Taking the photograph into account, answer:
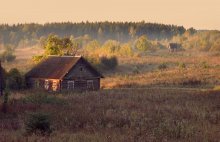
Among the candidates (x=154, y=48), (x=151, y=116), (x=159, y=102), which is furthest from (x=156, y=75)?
(x=154, y=48)

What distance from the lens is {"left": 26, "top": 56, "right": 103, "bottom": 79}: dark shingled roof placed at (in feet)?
184

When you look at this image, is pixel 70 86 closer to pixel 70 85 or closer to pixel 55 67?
pixel 70 85

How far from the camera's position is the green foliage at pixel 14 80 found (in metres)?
55.7

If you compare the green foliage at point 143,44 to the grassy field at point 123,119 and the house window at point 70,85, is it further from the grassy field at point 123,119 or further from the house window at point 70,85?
the grassy field at point 123,119

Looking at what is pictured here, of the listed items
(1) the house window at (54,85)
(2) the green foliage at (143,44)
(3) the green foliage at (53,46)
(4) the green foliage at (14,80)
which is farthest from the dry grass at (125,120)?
(2) the green foliage at (143,44)

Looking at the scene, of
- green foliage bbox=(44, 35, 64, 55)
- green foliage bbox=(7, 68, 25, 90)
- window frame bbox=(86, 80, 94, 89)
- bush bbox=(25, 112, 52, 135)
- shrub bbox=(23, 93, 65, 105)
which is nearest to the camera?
bush bbox=(25, 112, 52, 135)

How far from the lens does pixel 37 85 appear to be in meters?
57.9

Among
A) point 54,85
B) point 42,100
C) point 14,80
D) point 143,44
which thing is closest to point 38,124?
point 42,100

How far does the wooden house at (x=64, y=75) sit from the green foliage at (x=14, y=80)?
4.81 feet

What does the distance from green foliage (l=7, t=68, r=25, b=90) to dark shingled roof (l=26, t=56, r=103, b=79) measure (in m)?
1.71

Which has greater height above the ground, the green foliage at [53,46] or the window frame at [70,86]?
the green foliage at [53,46]

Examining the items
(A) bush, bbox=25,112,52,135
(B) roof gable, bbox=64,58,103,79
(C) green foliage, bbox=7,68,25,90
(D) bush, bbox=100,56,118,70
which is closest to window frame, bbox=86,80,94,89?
(B) roof gable, bbox=64,58,103,79

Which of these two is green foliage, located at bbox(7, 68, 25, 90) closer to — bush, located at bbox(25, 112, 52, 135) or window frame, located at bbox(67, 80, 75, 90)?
window frame, located at bbox(67, 80, 75, 90)

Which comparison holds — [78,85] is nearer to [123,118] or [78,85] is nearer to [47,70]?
[47,70]
